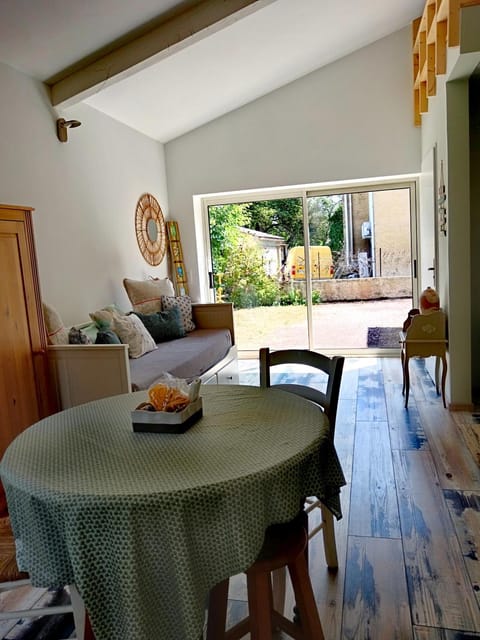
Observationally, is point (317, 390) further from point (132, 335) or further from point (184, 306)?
point (184, 306)

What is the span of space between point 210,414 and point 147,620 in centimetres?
62

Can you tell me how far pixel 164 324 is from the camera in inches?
172

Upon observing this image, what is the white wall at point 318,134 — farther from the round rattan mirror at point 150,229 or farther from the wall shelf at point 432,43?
the round rattan mirror at point 150,229

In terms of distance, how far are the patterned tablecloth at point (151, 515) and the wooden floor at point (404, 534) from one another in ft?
2.33

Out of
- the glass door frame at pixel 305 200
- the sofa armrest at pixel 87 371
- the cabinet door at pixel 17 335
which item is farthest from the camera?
the glass door frame at pixel 305 200

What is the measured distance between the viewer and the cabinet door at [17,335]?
8.16ft

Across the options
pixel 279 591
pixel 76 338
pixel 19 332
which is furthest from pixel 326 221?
pixel 279 591

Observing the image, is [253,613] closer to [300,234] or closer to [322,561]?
[322,561]

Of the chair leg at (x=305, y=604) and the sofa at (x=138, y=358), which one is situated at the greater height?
the sofa at (x=138, y=358)

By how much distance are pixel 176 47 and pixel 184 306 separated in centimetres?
223

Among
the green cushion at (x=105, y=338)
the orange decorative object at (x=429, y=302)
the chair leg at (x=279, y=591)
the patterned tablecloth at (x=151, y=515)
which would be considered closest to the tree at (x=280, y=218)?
the orange decorative object at (x=429, y=302)

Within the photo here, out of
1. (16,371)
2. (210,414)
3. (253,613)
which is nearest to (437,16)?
(210,414)

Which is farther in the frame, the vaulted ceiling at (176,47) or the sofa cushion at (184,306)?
the sofa cushion at (184,306)

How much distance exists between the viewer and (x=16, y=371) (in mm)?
2586
